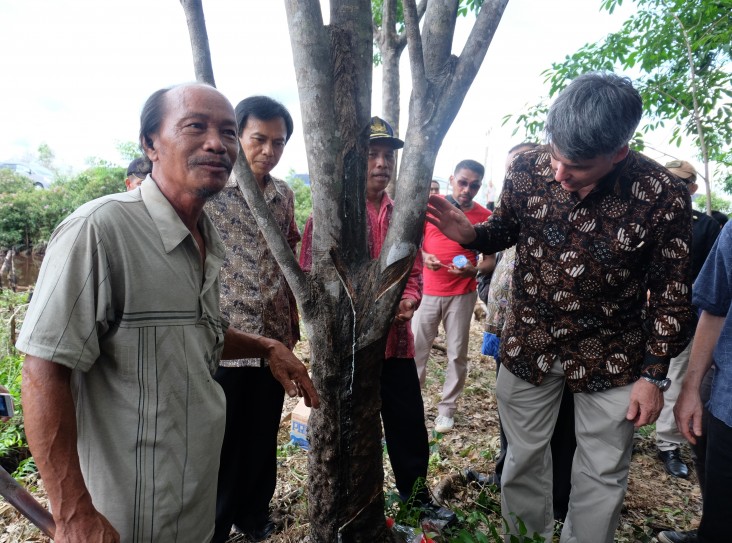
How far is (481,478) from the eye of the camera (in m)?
3.04

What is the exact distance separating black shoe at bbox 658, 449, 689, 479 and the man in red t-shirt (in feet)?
5.37

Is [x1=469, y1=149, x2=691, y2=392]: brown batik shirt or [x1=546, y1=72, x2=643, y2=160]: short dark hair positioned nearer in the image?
[x1=546, y1=72, x2=643, y2=160]: short dark hair

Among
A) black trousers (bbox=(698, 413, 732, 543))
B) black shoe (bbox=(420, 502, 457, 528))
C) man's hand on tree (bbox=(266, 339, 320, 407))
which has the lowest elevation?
black shoe (bbox=(420, 502, 457, 528))

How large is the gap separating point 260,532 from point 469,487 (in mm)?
1403

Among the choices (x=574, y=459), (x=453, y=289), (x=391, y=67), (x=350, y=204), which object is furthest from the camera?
(x=391, y=67)

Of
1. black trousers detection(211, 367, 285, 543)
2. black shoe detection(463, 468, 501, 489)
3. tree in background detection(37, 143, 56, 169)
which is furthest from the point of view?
tree in background detection(37, 143, 56, 169)

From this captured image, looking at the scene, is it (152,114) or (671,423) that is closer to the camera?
(152,114)

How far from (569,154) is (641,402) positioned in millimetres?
1096

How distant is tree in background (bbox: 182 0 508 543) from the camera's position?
1632 millimetres

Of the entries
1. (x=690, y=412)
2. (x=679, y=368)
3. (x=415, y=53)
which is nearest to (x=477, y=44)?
(x=415, y=53)

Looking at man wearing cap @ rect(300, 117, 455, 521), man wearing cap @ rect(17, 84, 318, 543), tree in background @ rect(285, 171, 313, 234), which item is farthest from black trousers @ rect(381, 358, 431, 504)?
tree in background @ rect(285, 171, 313, 234)

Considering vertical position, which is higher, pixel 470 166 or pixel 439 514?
pixel 470 166

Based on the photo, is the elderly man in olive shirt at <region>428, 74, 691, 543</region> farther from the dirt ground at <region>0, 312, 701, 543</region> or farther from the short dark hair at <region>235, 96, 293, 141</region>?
the short dark hair at <region>235, 96, 293, 141</region>

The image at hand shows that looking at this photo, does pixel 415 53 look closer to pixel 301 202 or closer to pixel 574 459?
pixel 574 459
